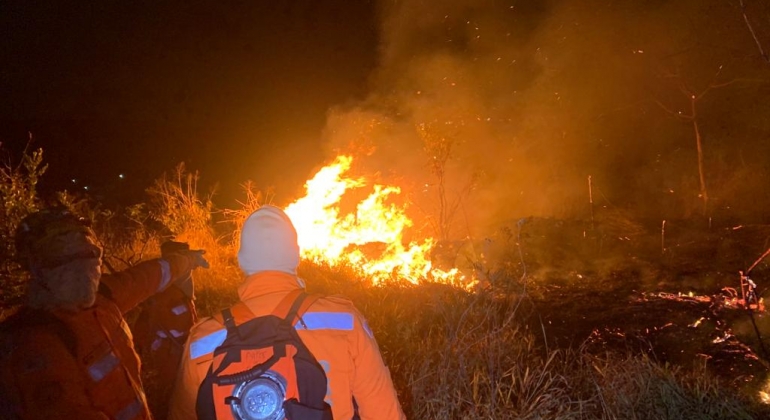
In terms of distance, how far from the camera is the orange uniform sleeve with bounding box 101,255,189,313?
2.34 meters

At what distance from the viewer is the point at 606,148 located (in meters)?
14.5

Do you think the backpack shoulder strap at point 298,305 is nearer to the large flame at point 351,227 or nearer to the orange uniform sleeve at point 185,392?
the orange uniform sleeve at point 185,392

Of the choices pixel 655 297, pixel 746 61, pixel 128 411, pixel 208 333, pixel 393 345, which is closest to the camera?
pixel 208 333

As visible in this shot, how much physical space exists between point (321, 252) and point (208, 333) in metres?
6.40

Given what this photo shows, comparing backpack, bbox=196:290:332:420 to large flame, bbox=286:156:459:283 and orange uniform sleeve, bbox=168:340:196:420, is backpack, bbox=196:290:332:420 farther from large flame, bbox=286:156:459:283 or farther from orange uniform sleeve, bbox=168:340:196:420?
large flame, bbox=286:156:459:283

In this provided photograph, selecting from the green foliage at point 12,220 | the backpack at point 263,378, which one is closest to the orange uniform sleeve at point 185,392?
the backpack at point 263,378

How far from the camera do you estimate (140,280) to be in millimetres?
2457

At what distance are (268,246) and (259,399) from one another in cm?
57

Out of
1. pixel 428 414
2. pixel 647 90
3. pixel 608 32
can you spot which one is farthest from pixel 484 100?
pixel 428 414

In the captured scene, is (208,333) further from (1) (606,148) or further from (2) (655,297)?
(1) (606,148)

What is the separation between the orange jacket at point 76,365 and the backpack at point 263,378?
23.7 inches

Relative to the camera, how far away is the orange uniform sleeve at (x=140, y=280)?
234 cm

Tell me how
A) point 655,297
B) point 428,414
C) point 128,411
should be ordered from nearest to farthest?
point 128,411
point 428,414
point 655,297

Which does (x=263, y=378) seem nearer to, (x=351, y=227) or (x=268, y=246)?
(x=268, y=246)
